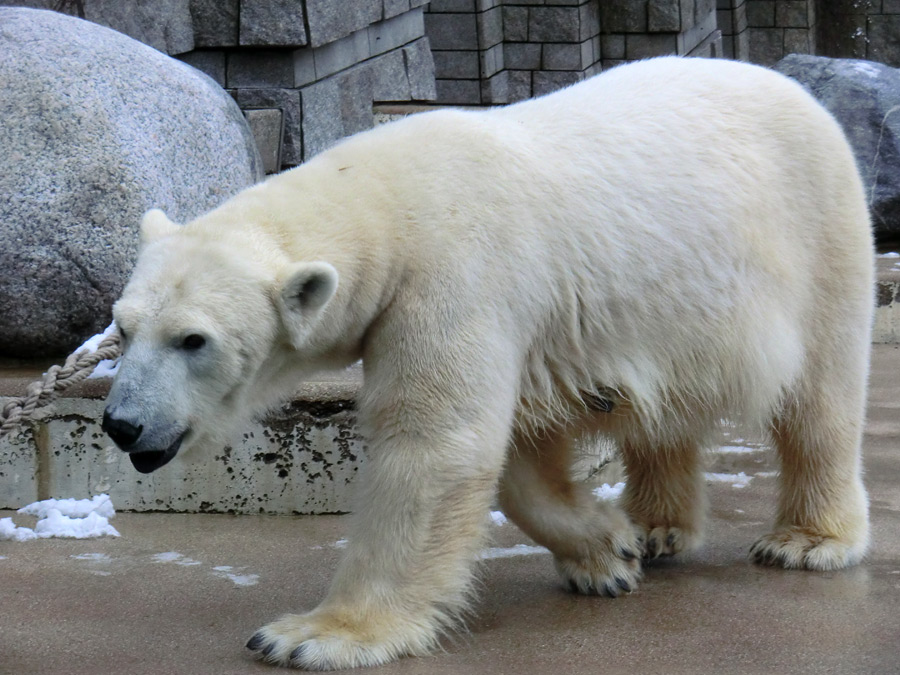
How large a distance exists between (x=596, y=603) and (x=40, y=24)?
2804 millimetres

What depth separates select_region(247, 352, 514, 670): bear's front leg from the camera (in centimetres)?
264

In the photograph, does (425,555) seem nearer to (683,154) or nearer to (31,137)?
(683,154)

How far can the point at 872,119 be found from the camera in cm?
731

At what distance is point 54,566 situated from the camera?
342 centimetres

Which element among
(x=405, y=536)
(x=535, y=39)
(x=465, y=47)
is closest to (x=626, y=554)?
(x=405, y=536)

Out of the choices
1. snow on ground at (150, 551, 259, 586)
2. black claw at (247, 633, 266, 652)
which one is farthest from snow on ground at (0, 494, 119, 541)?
black claw at (247, 633, 266, 652)

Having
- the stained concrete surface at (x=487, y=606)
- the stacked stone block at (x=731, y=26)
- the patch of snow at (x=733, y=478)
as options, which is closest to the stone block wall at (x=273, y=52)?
the stained concrete surface at (x=487, y=606)

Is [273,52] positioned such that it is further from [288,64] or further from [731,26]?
[731,26]

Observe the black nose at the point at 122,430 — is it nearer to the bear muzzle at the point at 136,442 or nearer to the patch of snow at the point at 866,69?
the bear muzzle at the point at 136,442

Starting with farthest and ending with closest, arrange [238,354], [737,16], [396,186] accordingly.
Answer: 1. [737,16]
2. [396,186]
3. [238,354]

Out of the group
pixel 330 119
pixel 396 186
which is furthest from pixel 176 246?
pixel 330 119

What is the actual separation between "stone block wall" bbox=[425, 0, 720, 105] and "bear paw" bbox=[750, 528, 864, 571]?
752cm

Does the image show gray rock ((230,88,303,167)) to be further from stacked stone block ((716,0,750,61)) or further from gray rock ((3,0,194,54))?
stacked stone block ((716,0,750,61))

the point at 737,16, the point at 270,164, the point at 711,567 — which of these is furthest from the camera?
the point at 737,16
